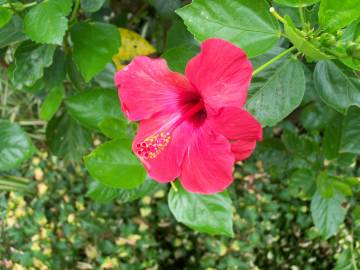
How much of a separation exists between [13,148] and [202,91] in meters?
0.63

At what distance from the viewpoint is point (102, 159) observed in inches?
41.7

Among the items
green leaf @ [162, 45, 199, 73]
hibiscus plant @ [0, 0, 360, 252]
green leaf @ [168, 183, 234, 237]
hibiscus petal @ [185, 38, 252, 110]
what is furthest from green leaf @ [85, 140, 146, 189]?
hibiscus petal @ [185, 38, 252, 110]

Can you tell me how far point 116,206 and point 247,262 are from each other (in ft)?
2.13

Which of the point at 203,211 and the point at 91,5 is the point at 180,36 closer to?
the point at 91,5

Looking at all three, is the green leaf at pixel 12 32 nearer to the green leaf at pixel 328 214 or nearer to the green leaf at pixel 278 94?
the green leaf at pixel 278 94

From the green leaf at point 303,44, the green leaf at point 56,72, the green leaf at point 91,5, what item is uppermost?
the green leaf at point 303,44

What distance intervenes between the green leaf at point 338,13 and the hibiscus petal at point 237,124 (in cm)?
22

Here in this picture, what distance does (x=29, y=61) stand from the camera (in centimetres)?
122

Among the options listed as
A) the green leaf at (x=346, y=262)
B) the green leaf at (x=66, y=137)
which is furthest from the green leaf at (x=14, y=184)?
the green leaf at (x=346, y=262)

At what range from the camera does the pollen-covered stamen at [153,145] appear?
2.92ft

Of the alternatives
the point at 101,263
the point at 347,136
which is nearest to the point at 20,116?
the point at 101,263

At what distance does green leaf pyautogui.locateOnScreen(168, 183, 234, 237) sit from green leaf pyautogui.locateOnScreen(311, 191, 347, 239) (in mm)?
495

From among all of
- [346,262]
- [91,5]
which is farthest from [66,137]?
[346,262]

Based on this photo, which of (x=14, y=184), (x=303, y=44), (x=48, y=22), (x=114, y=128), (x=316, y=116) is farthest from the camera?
(x=14, y=184)
